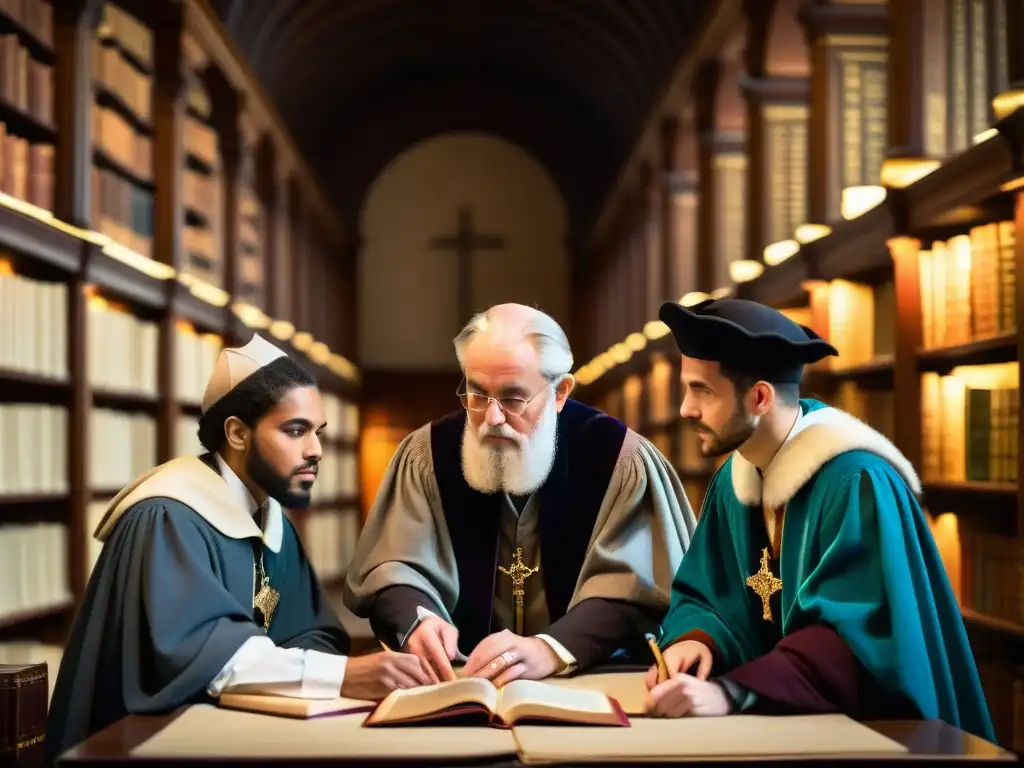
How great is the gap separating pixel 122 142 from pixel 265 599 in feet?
19.5

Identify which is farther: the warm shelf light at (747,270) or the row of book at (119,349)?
the warm shelf light at (747,270)

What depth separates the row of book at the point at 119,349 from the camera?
25.1 feet

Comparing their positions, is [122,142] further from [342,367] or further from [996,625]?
[342,367]

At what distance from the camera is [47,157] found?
7.09 metres

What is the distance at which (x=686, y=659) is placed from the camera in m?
3.08

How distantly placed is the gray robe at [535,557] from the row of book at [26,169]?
3505 mm

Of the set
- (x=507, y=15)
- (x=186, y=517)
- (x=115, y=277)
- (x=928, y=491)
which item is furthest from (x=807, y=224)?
(x=507, y=15)

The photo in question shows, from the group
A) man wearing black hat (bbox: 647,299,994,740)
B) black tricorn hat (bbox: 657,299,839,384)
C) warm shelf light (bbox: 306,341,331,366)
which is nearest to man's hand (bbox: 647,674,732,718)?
man wearing black hat (bbox: 647,299,994,740)

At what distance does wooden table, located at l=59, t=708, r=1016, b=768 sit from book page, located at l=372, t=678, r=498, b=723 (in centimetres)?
28

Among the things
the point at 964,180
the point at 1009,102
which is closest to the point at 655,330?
the point at 964,180

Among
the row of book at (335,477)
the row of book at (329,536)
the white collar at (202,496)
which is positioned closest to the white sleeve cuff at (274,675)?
the white collar at (202,496)

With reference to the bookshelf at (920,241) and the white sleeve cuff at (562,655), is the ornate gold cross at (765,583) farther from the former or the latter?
the bookshelf at (920,241)

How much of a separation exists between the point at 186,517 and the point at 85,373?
4348 mm

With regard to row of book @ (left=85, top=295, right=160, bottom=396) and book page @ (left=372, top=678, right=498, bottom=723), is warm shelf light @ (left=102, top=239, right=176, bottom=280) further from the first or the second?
book page @ (left=372, top=678, right=498, bottom=723)
